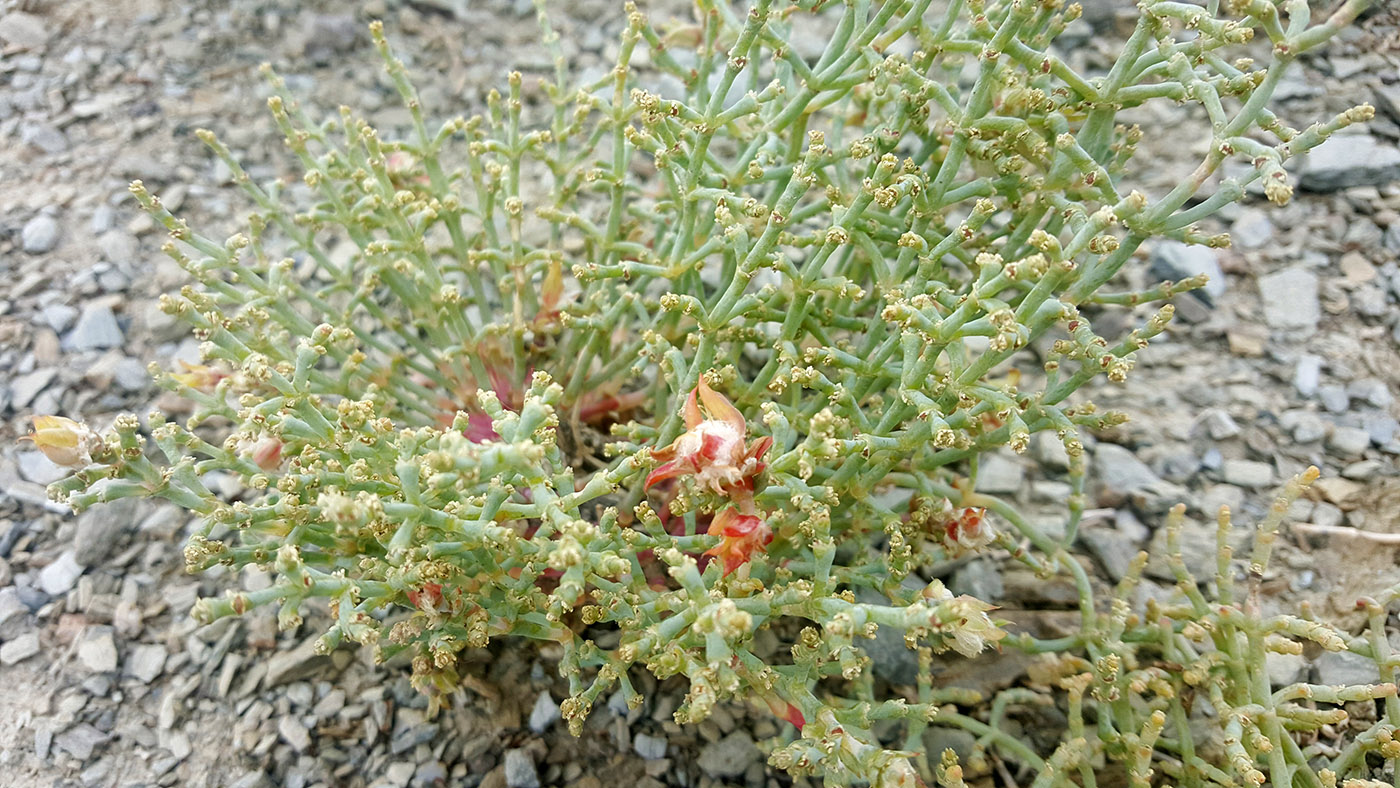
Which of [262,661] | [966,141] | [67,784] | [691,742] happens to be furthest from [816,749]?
[67,784]

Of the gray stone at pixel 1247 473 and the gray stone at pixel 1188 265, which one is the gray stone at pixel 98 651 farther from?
the gray stone at pixel 1188 265

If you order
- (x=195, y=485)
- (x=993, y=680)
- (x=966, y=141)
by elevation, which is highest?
(x=966, y=141)

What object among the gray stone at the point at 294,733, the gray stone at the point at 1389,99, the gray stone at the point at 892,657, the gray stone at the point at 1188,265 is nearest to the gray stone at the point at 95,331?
the gray stone at the point at 294,733

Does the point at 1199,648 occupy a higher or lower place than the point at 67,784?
lower

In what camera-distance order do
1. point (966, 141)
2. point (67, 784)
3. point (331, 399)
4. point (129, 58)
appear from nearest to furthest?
1. point (966, 141)
2. point (67, 784)
3. point (331, 399)
4. point (129, 58)

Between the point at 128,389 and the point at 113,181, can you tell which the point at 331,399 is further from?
the point at 113,181

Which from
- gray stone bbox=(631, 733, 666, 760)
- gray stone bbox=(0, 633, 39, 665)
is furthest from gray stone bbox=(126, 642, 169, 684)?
gray stone bbox=(631, 733, 666, 760)

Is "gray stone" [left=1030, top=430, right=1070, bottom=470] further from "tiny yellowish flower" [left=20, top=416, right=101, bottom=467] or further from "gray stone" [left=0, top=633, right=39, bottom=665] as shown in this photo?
"gray stone" [left=0, top=633, right=39, bottom=665]
